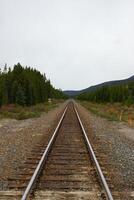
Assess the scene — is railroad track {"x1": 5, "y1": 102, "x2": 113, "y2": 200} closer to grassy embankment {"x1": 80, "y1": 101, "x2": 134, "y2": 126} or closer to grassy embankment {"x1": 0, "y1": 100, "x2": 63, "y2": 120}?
grassy embankment {"x1": 80, "y1": 101, "x2": 134, "y2": 126}

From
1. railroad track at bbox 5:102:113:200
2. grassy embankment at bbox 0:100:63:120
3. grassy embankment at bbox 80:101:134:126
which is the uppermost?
grassy embankment at bbox 0:100:63:120

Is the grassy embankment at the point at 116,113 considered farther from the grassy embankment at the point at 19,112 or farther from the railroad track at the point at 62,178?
the railroad track at the point at 62,178

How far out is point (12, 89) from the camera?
62.7 m

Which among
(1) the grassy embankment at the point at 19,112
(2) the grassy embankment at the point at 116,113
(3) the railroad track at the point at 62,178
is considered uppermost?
(1) the grassy embankment at the point at 19,112

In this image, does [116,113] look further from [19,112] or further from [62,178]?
[62,178]

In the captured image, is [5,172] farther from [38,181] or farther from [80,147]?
[80,147]

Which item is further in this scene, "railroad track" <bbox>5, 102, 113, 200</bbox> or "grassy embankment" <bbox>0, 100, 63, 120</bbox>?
"grassy embankment" <bbox>0, 100, 63, 120</bbox>

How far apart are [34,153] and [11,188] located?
4079mm

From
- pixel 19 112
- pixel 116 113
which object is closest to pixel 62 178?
pixel 19 112

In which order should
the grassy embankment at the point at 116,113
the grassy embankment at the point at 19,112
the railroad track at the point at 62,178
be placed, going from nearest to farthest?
the railroad track at the point at 62,178, the grassy embankment at the point at 116,113, the grassy embankment at the point at 19,112

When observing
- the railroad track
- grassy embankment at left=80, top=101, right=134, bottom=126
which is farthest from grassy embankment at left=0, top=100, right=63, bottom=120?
the railroad track

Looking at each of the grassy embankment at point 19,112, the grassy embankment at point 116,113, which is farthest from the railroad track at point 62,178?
the grassy embankment at point 19,112

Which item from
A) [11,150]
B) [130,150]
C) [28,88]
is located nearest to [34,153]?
[11,150]

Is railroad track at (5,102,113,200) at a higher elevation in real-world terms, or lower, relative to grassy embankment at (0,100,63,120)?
lower
